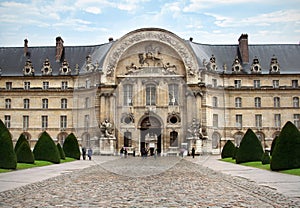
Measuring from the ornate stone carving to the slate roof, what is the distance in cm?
344

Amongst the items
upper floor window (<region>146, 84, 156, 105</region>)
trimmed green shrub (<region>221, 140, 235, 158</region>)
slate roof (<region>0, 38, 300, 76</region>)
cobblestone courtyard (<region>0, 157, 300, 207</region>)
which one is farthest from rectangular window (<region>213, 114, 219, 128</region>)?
cobblestone courtyard (<region>0, 157, 300, 207</region>)

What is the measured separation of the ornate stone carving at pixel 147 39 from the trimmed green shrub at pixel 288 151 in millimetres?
29593

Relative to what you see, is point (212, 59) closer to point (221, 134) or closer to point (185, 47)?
point (185, 47)

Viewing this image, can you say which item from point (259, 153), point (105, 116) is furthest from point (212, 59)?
point (259, 153)

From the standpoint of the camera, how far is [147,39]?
51.3 metres

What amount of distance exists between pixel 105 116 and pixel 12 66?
52.9 ft

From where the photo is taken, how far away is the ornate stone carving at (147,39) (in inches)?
2015

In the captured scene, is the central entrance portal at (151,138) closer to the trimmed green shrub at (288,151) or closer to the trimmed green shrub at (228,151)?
the trimmed green shrub at (228,151)

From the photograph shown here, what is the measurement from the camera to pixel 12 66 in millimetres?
57750

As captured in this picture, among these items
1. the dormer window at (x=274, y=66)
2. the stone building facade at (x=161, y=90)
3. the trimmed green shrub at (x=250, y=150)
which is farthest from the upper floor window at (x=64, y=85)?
the trimmed green shrub at (x=250, y=150)

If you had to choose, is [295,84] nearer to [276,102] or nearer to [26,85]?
[276,102]

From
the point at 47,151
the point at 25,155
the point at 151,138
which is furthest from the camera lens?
the point at 151,138

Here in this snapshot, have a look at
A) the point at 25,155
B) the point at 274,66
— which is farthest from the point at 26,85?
the point at 274,66

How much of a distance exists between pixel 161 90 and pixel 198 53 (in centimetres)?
646
